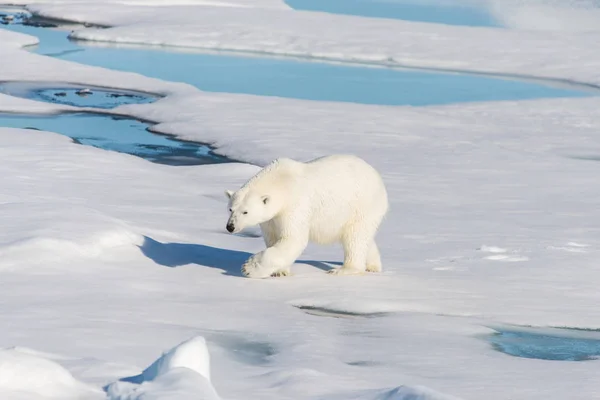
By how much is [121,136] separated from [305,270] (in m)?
6.74

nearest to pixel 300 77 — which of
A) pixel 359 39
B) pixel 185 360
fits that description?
pixel 359 39

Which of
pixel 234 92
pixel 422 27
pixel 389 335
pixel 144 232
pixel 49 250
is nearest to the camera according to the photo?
pixel 389 335

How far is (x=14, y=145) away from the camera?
34.9 feet

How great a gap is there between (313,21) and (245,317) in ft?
73.5

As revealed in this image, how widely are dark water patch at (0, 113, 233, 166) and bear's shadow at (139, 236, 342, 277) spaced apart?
4.57 m

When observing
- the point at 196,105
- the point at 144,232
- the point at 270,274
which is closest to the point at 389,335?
the point at 270,274

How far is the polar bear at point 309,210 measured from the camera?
591 cm

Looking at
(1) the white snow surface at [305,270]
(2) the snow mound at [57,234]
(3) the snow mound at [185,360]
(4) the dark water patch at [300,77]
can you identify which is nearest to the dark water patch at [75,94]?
(1) the white snow surface at [305,270]

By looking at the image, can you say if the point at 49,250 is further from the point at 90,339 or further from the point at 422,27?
the point at 422,27

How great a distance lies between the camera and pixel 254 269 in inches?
236

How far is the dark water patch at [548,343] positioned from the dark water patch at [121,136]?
641 centimetres

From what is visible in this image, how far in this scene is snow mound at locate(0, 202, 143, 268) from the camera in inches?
226

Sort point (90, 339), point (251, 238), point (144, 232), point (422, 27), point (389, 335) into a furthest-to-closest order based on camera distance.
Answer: point (422, 27)
point (251, 238)
point (144, 232)
point (389, 335)
point (90, 339)

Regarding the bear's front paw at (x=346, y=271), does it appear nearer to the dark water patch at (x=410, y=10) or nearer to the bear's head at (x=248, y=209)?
the bear's head at (x=248, y=209)
